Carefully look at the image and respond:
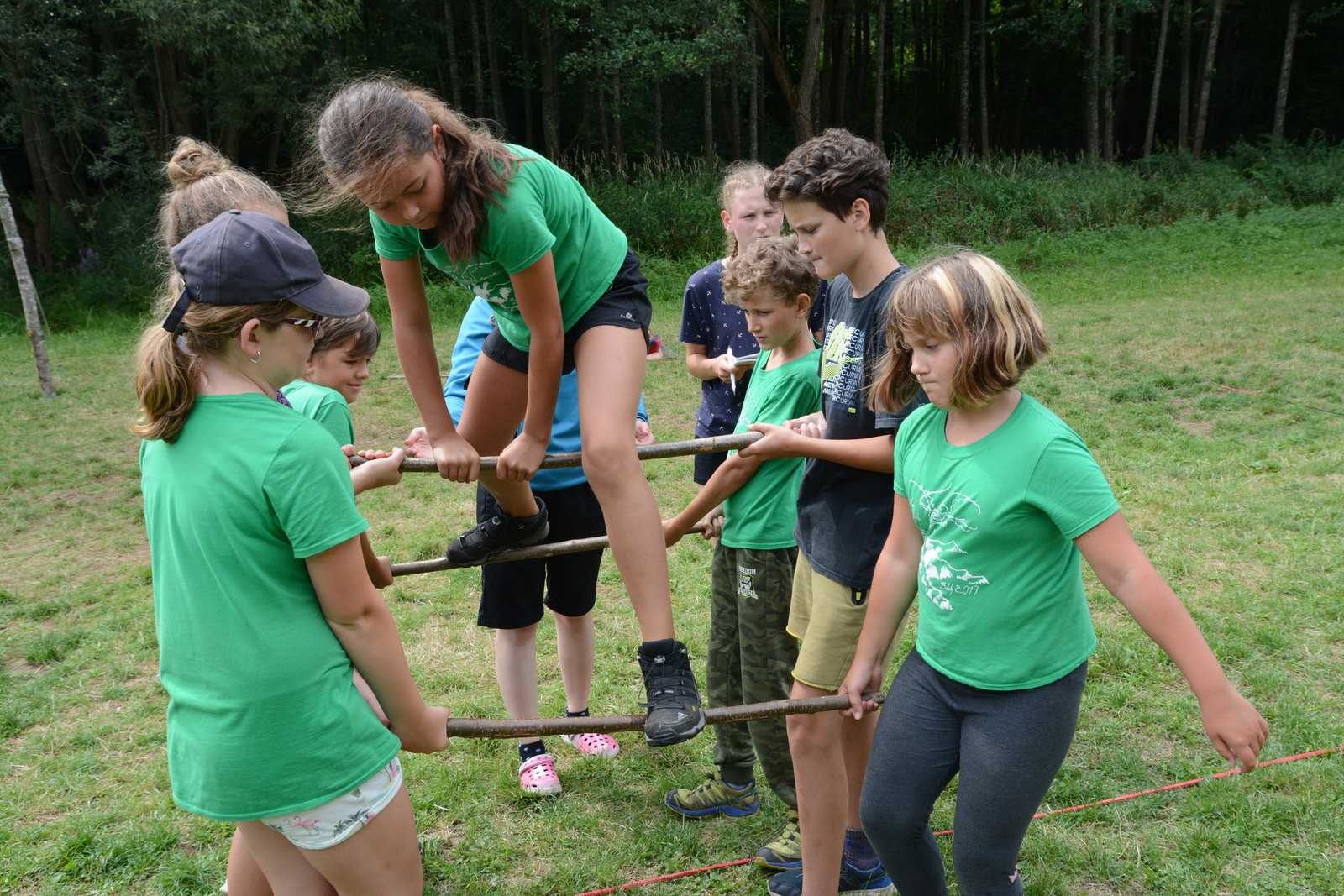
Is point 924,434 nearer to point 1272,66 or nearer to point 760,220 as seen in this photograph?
point 760,220

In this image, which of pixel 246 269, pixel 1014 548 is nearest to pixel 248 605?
pixel 246 269

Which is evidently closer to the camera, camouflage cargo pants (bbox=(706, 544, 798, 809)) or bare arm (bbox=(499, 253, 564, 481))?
bare arm (bbox=(499, 253, 564, 481))

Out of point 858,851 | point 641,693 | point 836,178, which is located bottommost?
point 641,693

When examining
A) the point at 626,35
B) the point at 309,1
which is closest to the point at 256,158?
the point at 309,1

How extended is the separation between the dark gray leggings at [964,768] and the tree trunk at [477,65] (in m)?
24.1

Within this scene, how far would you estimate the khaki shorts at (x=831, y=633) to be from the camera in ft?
7.66

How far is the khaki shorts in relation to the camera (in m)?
2.34

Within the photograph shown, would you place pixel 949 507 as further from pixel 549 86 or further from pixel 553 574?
pixel 549 86

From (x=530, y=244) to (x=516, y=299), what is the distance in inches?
9.0

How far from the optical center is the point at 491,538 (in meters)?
2.85

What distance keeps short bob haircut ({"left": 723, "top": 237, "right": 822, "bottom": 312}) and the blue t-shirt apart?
1.98 ft

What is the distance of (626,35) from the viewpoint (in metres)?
20.9

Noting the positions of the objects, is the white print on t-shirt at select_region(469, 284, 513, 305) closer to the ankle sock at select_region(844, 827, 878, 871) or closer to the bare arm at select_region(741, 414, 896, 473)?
the bare arm at select_region(741, 414, 896, 473)

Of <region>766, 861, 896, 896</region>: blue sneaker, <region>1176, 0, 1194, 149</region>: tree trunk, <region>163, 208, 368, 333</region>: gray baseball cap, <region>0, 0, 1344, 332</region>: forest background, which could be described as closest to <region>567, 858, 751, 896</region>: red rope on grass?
<region>766, 861, 896, 896</region>: blue sneaker
